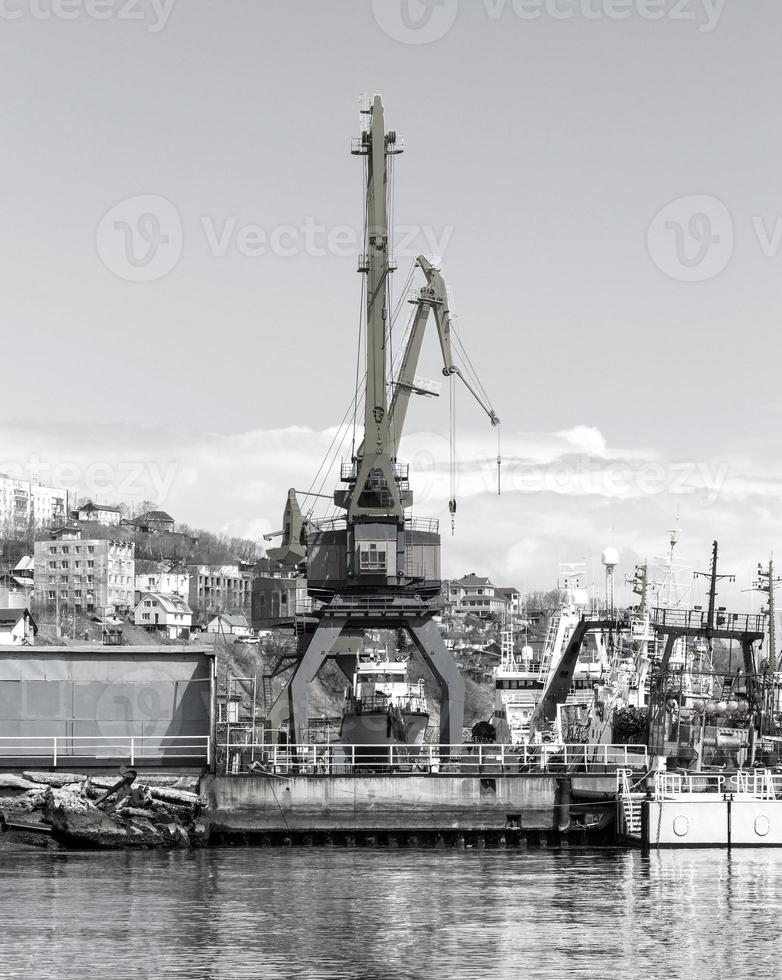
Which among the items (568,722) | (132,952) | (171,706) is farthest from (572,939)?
(568,722)

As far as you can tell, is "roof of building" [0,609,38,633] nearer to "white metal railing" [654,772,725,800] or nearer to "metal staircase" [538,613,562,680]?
"metal staircase" [538,613,562,680]

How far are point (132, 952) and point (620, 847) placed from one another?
2397 centimetres

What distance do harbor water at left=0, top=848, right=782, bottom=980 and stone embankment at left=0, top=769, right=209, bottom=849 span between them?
133cm

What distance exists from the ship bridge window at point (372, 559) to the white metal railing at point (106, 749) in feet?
34.0

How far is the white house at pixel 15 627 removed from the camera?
16862 cm

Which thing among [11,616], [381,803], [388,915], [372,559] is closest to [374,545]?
[372,559]

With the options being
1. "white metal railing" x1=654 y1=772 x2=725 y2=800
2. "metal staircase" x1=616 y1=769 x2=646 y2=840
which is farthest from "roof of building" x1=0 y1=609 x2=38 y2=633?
"metal staircase" x1=616 y1=769 x2=646 y2=840

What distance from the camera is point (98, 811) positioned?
172ft

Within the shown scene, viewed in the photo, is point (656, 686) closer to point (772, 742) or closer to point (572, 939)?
point (772, 742)

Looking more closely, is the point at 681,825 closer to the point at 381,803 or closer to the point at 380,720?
the point at 381,803

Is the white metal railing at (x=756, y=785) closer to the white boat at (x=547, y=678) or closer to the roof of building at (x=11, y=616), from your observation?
the white boat at (x=547, y=678)

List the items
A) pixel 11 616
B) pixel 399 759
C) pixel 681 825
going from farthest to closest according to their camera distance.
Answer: pixel 11 616, pixel 399 759, pixel 681 825

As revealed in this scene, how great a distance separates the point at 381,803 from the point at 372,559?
11.2 m

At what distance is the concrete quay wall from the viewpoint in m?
54.0
